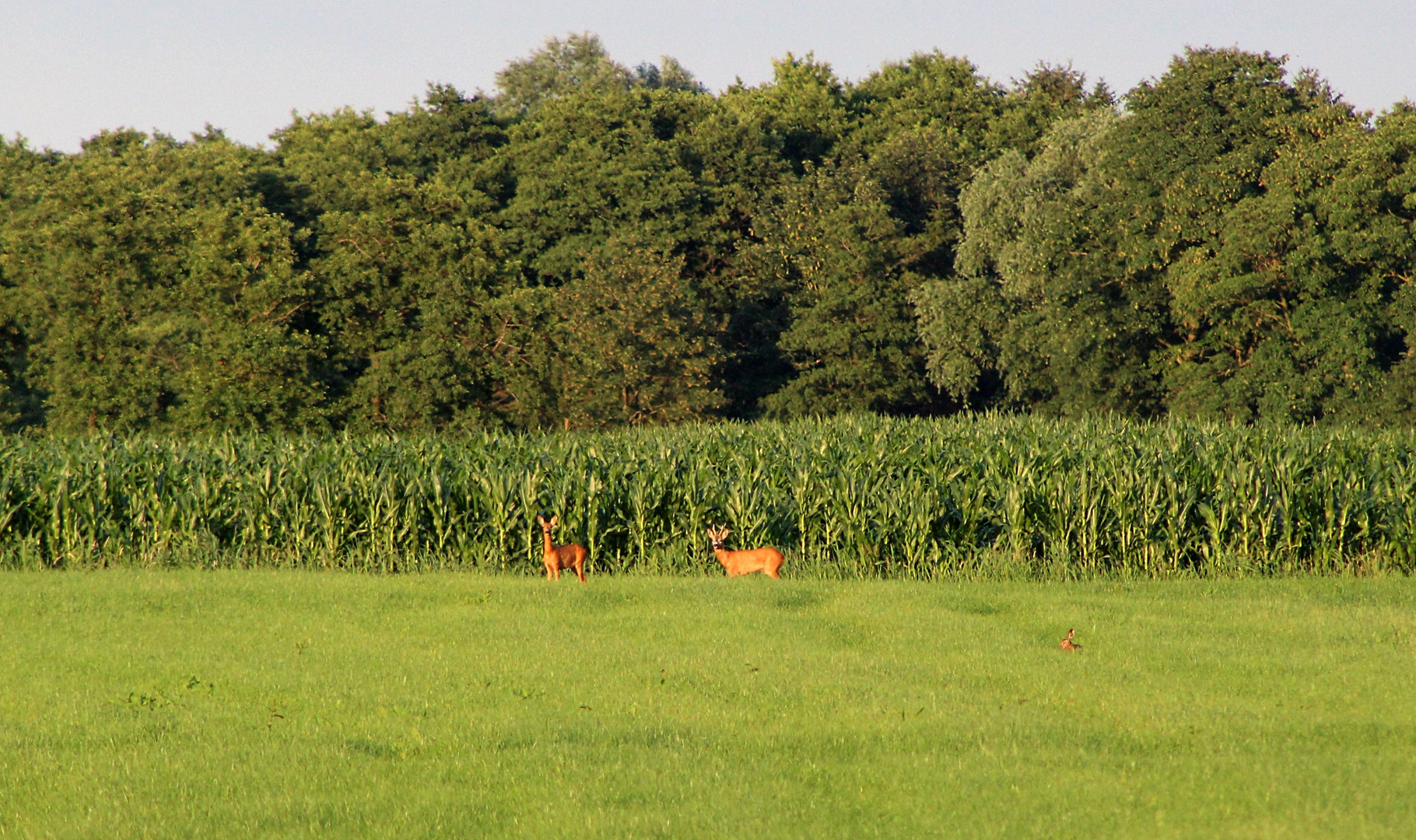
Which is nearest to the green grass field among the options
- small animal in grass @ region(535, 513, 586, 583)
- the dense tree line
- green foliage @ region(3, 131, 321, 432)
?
small animal in grass @ region(535, 513, 586, 583)

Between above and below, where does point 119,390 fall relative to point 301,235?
below

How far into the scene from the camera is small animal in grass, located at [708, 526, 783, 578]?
1362 centimetres

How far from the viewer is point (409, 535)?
50.7ft

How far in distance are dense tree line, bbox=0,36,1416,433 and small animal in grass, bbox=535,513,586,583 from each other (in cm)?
2665

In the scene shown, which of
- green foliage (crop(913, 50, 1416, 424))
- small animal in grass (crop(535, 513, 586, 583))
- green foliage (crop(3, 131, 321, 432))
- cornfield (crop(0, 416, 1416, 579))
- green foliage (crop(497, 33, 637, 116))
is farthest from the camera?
green foliage (crop(497, 33, 637, 116))

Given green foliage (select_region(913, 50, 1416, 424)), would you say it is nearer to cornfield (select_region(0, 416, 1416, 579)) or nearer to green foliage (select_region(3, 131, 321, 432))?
cornfield (select_region(0, 416, 1416, 579))

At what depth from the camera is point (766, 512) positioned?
15133mm

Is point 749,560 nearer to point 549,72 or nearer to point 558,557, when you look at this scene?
point 558,557

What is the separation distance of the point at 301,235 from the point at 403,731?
125 ft

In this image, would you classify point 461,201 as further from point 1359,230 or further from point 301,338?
point 1359,230

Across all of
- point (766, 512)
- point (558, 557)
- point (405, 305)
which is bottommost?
point (558, 557)

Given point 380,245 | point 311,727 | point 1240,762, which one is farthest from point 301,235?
point 1240,762

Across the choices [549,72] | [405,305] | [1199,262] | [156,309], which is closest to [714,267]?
[405,305]

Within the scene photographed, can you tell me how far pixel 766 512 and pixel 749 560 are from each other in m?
1.49
